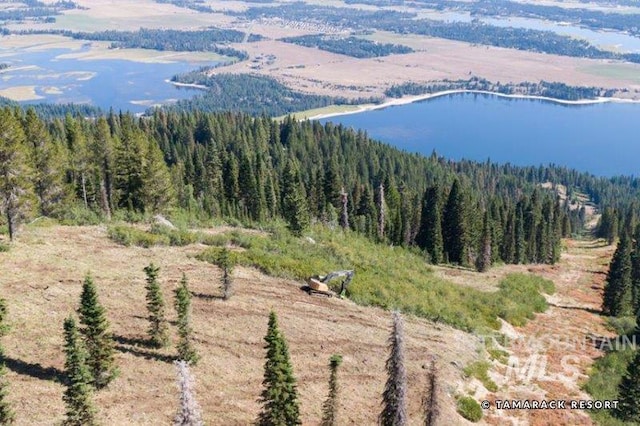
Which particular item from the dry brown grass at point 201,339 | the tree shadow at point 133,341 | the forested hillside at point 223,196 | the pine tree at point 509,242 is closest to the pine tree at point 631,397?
the dry brown grass at point 201,339

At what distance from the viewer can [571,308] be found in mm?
76688

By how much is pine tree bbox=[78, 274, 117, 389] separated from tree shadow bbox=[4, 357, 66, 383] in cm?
198

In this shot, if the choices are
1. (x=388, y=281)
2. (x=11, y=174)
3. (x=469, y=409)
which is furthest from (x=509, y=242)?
(x=11, y=174)

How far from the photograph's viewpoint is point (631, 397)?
40406mm

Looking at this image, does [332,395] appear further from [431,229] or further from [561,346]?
[431,229]

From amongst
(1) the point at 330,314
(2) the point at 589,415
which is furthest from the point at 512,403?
(1) the point at 330,314

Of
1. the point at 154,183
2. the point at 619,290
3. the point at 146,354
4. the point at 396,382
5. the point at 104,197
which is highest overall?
the point at 396,382

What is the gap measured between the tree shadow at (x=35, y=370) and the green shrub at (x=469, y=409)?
2423cm

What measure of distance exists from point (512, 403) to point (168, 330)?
24.3m

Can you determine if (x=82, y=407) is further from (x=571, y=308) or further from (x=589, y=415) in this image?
(x=571, y=308)

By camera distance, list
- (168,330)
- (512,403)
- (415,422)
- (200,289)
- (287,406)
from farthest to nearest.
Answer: (200,289)
(512,403)
(168,330)
(415,422)
(287,406)

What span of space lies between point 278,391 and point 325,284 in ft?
78.2

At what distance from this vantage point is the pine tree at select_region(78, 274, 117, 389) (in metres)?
29.6

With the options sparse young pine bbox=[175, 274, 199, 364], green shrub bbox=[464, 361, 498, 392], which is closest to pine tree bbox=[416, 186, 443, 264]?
Result: green shrub bbox=[464, 361, 498, 392]
